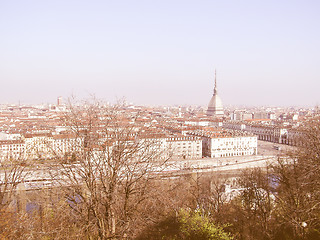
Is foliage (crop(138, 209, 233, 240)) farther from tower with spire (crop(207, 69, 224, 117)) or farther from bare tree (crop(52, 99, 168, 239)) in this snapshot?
tower with spire (crop(207, 69, 224, 117))

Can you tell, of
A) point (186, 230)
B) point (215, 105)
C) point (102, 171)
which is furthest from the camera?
point (215, 105)

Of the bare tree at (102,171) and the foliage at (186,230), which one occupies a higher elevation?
the bare tree at (102,171)

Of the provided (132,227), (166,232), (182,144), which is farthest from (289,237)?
(182,144)

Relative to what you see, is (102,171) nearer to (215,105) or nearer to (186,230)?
(186,230)

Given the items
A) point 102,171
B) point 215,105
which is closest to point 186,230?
point 102,171

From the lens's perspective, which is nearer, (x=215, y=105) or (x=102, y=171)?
(x=102, y=171)

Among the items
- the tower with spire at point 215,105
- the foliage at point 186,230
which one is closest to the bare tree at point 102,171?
the foliage at point 186,230

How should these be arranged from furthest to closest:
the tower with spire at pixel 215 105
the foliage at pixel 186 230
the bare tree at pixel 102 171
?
the tower with spire at pixel 215 105 < the foliage at pixel 186 230 < the bare tree at pixel 102 171

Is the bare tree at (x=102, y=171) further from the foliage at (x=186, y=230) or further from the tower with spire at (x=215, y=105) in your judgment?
→ the tower with spire at (x=215, y=105)

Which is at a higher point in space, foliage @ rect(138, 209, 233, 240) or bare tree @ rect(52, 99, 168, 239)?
bare tree @ rect(52, 99, 168, 239)

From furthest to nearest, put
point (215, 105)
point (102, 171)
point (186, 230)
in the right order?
point (215, 105)
point (186, 230)
point (102, 171)

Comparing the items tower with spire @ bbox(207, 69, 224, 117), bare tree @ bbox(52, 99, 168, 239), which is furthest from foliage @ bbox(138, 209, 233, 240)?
tower with spire @ bbox(207, 69, 224, 117)

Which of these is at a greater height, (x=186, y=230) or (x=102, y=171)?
(x=102, y=171)

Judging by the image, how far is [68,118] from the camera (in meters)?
3.58
